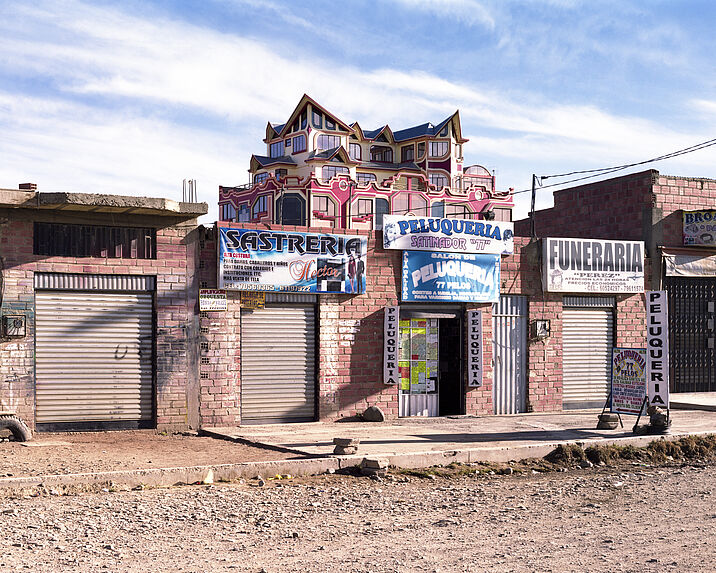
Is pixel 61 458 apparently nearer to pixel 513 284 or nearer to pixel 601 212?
pixel 513 284

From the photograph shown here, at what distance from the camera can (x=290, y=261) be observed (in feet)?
57.2

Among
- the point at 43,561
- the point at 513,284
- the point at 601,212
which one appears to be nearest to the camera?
the point at 43,561

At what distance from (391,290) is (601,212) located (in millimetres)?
8360

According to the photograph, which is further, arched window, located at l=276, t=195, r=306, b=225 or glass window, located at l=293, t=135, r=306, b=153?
glass window, located at l=293, t=135, r=306, b=153

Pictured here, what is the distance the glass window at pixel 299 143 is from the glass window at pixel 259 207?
8.85 m

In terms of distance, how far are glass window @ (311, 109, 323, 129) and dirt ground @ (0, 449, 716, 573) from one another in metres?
83.9

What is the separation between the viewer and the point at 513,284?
65.9ft

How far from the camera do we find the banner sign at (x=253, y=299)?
1711 cm

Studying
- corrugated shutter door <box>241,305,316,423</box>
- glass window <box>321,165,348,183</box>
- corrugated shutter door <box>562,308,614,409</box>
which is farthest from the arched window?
corrugated shutter door <box>241,305,316,423</box>

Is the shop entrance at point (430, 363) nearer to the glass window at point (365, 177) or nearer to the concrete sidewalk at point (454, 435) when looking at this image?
the concrete sidewalk at point (454, 435)

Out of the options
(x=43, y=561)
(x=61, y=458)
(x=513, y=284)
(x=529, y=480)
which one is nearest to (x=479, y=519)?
(x=529, y=480)

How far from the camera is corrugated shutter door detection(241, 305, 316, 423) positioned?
17.2m

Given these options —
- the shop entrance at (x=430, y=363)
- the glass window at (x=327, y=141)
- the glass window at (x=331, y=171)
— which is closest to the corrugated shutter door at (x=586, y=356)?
the shop entrance at (x=430, y=363)

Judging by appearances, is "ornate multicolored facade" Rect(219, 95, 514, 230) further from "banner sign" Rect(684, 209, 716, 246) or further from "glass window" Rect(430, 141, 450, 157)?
"banner sign" Rect(684, 209, 716, 246)
